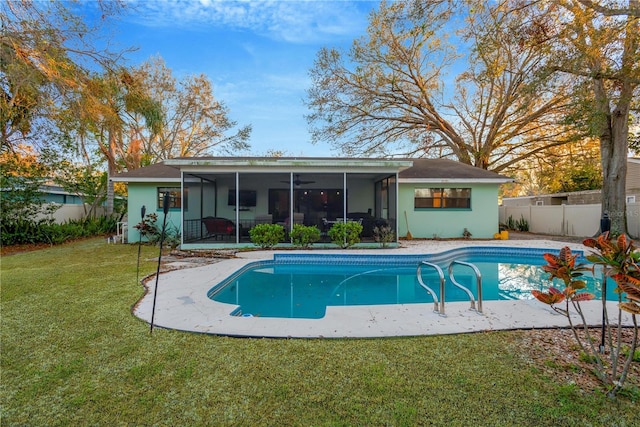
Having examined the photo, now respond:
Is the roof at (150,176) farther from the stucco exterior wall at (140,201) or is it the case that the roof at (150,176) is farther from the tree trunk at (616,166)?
the tree trunk at (616,166)

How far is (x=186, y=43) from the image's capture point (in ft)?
41.1

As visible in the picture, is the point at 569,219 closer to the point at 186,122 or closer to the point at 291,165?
the point at 291,165

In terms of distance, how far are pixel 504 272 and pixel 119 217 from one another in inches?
738

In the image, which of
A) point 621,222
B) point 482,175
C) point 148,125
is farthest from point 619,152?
point 148,125

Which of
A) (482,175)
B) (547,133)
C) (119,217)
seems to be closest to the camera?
(482,175)

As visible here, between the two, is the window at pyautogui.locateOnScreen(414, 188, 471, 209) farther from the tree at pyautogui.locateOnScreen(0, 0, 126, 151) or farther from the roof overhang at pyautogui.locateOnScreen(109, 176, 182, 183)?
the tree at pyautogui.locateOnScreen(0, 0, 126, 151)

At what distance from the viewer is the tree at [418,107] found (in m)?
17.2

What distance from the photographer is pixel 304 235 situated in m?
10.3

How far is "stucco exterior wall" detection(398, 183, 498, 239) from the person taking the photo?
1352cm

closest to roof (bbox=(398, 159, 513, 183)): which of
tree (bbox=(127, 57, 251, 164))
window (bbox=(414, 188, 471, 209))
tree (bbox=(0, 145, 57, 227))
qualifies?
window (bbox=(414, 188, 471, 209))

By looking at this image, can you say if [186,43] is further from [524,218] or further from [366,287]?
[524,218]

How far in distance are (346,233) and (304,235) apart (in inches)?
57.7

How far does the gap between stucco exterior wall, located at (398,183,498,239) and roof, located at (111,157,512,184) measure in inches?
17.8

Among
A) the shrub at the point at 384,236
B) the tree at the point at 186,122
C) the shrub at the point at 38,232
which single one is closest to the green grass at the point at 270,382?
the shrub at the point at 384,236
